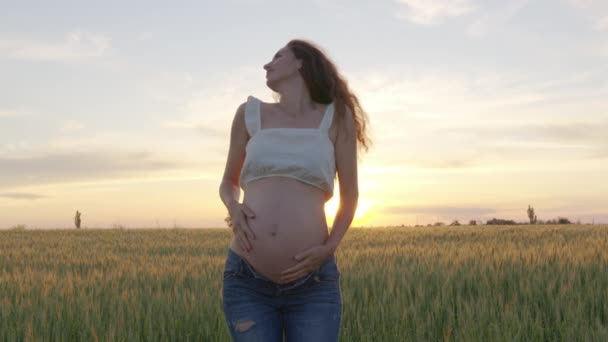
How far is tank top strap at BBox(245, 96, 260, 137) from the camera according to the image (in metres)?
2.96

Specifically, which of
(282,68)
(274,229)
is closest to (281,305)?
(274,229)

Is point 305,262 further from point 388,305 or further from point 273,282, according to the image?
point 388,305

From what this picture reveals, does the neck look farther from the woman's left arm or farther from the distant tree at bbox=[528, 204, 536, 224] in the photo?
the distant tree at bbox=[528, 204, 536, 224]

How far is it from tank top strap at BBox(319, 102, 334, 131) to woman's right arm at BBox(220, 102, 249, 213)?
0.38m

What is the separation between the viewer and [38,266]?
11.5 meters

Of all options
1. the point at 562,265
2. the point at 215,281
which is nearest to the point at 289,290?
the point at 215,281

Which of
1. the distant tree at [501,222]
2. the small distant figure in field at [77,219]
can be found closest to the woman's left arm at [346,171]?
the distant tree at [501,222]

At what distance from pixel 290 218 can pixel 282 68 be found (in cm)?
74

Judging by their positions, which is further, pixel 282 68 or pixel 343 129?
pixel 282 68

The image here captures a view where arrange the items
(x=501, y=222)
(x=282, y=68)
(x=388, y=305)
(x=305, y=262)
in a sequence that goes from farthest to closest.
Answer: (x=501, y=222), (x=388, y=305), (x=282, y=68), (x=305, y=262)

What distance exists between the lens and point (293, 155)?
112 inches

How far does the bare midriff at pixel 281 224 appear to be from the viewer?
2.84m

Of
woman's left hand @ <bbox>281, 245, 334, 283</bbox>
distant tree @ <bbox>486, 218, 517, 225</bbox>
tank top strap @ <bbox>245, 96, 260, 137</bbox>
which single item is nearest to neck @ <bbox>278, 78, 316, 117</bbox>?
tank top strap @ <bbox>245, 96, 260, 137</bbox>

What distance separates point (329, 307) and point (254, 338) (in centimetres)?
35
